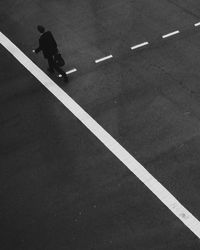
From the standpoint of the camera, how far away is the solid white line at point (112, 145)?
10.2 metres

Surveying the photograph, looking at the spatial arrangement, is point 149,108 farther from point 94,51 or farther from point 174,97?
point 94,51

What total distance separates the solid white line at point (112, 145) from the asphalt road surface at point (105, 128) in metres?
0.13

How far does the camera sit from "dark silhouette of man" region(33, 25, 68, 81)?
13.5 meters

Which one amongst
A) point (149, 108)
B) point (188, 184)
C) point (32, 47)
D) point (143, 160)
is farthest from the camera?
point (32, 47)

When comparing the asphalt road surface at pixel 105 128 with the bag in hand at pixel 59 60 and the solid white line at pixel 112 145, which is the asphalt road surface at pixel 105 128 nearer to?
the solid white line at pixel 112 145

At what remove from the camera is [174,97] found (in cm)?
1305

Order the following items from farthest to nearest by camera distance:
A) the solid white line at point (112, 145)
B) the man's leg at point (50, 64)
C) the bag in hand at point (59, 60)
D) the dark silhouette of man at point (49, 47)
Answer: the man's leg at point (50, 64) < the bag in hand at point (59, 60) < the dark silhouette of man at point (49, 47) < the solid white line at point (112, 145)

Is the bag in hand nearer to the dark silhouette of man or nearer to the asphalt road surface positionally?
the dark silhouette of man

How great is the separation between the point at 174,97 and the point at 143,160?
2511 mm

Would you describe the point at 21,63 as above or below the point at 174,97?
above

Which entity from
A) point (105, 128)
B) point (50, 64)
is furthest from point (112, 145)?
point (50, 64)

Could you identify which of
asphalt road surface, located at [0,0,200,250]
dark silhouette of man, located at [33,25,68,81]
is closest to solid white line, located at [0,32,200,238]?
asphalt road surface, located at [0,0,200,250]

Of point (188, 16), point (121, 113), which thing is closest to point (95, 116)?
point (121, 113)

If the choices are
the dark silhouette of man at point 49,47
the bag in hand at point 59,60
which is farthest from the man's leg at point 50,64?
the bag in hand at point 59,60
